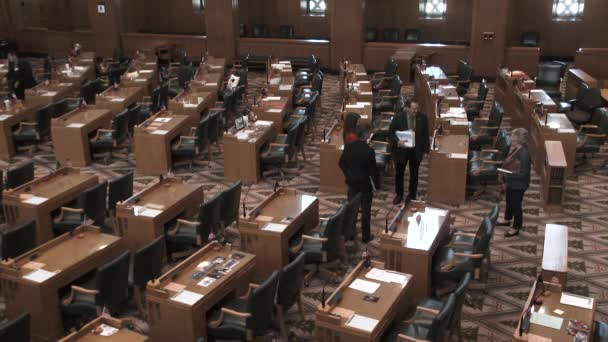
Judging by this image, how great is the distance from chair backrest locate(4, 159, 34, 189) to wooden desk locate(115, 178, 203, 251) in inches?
76.9

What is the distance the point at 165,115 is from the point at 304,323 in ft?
19.5

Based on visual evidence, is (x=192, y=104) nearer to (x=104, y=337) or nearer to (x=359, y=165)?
(x=359, y=165)

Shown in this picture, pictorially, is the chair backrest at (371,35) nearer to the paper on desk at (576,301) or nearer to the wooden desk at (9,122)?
the wooden desk at (9,122)

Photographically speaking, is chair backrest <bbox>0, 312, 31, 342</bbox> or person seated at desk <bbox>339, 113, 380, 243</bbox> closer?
chair backrest <bbox>0, 312, 31, 342</bbox>

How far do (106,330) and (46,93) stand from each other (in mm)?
9219

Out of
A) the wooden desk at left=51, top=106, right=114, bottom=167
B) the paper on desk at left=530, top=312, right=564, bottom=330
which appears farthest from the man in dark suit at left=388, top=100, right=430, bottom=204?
the wooden desk at left=51, top=106, right=114, bottom=167

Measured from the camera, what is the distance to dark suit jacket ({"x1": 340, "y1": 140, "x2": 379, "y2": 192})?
760 cm

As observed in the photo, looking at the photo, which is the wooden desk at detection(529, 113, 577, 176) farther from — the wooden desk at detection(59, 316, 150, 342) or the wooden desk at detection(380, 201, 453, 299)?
the wooden desk at detection(59, 316, 150, 342)

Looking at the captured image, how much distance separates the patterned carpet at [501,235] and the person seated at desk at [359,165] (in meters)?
0.63

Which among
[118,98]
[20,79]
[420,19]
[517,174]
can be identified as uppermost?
[420,19]

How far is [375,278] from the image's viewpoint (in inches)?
234

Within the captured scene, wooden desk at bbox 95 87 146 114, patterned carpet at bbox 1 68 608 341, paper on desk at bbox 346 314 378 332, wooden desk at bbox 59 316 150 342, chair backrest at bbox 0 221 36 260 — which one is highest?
wooden desk at bbox 95 87 146 114

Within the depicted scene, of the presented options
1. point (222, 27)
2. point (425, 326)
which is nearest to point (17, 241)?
point (425, 326)

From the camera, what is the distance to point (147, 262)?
632cm
